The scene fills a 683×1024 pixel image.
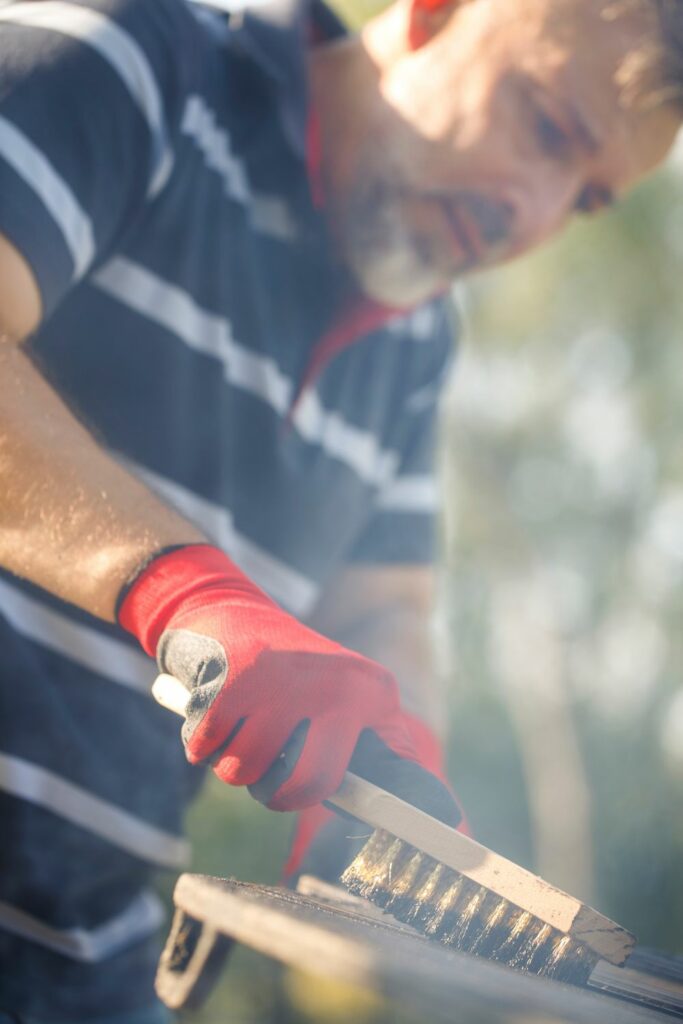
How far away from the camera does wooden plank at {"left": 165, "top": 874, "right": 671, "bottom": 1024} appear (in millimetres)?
1020

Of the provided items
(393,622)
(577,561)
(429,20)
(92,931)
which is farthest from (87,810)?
(577,561)

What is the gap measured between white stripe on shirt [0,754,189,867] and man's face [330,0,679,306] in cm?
144

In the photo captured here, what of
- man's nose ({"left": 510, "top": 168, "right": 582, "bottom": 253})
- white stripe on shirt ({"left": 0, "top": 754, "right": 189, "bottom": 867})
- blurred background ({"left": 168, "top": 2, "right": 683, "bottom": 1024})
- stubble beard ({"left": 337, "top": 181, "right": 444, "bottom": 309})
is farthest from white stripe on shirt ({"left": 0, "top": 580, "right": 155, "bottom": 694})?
blurred background ({"left": 168, "top": 2, "right": 683, "bottom": 1024})

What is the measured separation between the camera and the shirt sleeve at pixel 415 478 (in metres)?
2.95

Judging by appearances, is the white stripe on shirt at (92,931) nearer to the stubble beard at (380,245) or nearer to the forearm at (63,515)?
the forearm at (63,515)

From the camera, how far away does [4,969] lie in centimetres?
207

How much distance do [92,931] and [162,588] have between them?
3.64ft

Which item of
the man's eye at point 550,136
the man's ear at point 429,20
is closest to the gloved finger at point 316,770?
the man's eye at point 550,136

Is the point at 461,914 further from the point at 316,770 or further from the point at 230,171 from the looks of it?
the point at 230,171

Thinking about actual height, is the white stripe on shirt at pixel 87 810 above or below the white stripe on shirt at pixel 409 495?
below

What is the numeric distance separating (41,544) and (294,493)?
3.55 ft

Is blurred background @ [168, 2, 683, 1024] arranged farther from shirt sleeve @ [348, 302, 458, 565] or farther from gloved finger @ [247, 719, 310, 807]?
gloved finger @ [247, 719, 310, 807]

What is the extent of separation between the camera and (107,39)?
5.70ft

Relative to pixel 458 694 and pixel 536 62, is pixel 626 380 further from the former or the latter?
pixel 536 62
